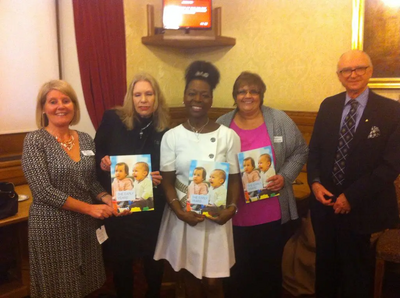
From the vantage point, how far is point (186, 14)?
3.40 meters

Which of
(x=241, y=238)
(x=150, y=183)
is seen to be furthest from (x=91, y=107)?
(x=241, y=238)

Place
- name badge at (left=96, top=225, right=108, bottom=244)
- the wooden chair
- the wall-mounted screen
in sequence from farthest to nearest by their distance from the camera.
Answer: the wall-mounted screen → the wooden chair → name badge at (left=96, top=225, right=108, bottom=244)

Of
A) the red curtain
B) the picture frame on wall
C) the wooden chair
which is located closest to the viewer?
the wooden chair

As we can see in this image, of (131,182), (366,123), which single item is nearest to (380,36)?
(366,123)

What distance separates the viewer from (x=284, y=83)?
3457 mm

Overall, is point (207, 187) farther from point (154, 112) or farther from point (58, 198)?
point (58, 198)

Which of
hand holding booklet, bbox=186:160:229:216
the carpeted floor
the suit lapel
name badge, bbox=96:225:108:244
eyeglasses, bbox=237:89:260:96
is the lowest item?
the carpeted floor

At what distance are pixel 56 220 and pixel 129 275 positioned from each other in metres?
0.56

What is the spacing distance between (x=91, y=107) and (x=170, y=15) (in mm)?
1158

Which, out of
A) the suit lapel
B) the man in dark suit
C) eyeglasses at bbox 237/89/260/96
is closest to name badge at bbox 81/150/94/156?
eyeglasses at bbox 237/89/260/96

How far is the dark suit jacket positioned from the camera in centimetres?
178

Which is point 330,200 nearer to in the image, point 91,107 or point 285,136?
point 285,136

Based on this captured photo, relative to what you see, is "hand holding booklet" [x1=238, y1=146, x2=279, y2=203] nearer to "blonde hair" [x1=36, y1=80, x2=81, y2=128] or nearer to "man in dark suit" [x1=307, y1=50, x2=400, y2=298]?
"man in dark suit" [x1=307, y1=50, x2=400, y2=298]

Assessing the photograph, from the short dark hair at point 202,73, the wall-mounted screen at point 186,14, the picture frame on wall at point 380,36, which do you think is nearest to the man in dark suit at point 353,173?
the short dark hair at point 202,73
